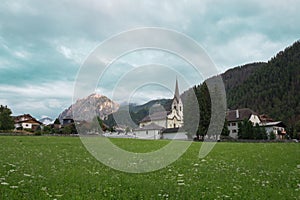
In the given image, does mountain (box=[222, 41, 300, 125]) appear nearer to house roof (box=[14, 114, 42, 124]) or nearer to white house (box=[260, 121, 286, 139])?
white house (box=[260, 121, 286, 139])

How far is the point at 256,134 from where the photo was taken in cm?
8119

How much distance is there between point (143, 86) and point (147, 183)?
1313cm

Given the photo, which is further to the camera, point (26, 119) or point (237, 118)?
point (26, 119)

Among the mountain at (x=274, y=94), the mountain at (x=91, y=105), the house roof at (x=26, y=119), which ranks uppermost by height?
the mountain at (x=274, y=94)

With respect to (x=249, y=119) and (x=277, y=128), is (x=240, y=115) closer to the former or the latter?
(x=249, y=119)

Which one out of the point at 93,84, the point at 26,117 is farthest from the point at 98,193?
the point at 26,117

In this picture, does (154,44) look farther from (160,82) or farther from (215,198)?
(215,198)

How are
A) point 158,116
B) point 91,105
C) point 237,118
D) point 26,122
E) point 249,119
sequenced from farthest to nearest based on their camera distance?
point 26,122 < point 158,116 < point 237,118 < point 249,119 < point 91,105

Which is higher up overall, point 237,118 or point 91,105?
point 237,118

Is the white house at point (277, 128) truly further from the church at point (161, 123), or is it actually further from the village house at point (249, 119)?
the church at point (161, 123)

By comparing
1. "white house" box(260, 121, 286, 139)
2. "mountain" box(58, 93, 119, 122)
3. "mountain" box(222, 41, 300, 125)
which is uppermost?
"mountain" box(222, 41, 300, 125)

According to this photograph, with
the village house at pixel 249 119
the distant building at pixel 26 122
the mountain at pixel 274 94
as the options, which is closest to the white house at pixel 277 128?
the village house at pixel 249 119

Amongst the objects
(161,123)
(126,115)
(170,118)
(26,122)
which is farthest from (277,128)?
(26,122)

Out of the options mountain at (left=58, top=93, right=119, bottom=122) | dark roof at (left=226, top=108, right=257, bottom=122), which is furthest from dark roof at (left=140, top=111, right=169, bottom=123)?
mountain at (left=58, top=93, right=119, bottom=122)
